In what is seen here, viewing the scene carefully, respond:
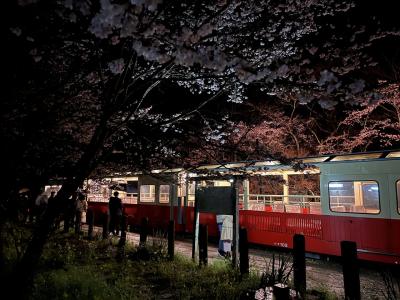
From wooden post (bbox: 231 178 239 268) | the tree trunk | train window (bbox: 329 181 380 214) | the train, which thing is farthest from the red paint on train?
A: the tree trunk

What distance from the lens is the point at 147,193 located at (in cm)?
1669

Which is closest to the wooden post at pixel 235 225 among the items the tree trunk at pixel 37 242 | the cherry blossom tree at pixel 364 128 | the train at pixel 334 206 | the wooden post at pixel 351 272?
the train at pixel 334 206

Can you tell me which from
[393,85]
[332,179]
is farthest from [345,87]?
[393,85]

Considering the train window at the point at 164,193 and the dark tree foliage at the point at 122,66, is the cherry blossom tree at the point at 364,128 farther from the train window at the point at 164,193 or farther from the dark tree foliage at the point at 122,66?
the dark tree foliage at the point at 122,66

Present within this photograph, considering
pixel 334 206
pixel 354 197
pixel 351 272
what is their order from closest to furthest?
pixel 351 272, pixel 354 197, pixel 334 206

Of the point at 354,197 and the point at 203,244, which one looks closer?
the point at 203,244

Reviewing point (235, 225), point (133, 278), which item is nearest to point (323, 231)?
point (235, 225)

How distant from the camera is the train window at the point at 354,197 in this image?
909 cm

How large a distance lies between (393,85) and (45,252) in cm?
1467

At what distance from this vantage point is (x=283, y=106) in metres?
21.5

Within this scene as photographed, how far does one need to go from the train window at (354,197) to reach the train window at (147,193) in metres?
8.69

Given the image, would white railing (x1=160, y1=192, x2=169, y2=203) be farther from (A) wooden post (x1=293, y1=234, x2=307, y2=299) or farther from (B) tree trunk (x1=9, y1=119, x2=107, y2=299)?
(B) tree trunk (x1=9, y1=119, x2=107, y2=299)

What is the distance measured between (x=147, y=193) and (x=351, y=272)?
12516 millimetres

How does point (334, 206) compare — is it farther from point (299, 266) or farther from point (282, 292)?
point (282, 292)
